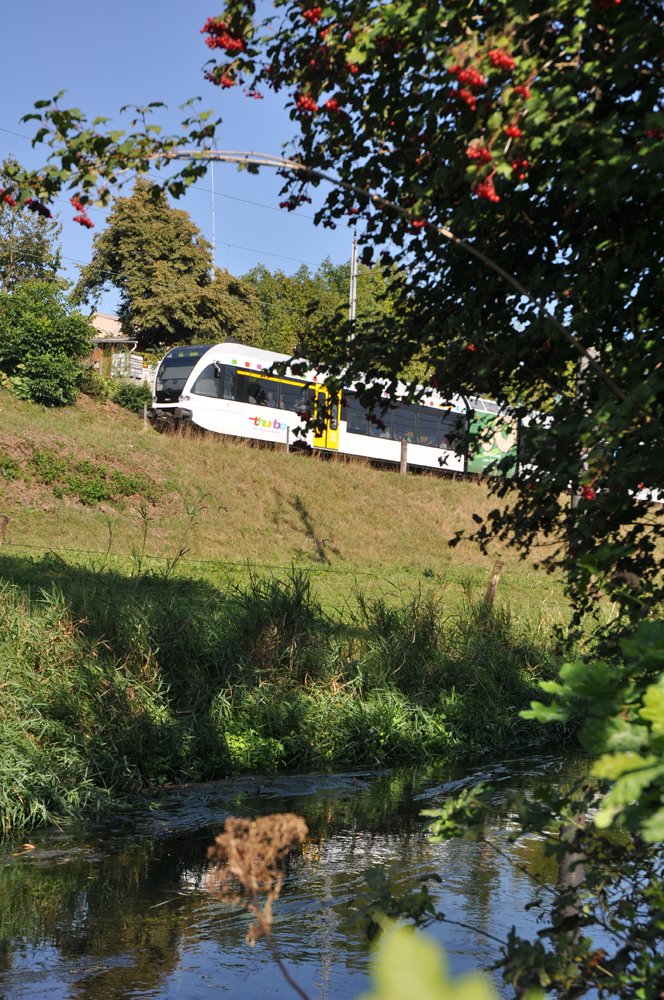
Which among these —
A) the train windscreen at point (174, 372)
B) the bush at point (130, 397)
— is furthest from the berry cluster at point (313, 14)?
the bush at point (130, 397)

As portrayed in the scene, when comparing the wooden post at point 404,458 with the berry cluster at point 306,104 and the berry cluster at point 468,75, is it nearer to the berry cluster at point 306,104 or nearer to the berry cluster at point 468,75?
the berry cluster at point 306,104

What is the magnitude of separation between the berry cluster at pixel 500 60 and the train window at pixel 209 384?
32703 mm

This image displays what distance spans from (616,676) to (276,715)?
8725 millimetres

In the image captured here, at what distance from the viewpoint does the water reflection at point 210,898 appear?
5.54 m

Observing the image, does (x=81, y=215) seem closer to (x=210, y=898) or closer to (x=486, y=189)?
(x=486, y=189)

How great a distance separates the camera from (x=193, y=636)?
1083cm

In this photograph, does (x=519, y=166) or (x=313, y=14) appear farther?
(x=313, y=14)

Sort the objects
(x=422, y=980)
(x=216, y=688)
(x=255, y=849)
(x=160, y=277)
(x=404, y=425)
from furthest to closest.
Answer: (x=160, y=277) < (x=404, y=425) < (x=216, y=688) < (x=255, y=849) < (x=422, y=980)

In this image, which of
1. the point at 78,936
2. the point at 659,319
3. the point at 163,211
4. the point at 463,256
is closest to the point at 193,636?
the point at 78,936

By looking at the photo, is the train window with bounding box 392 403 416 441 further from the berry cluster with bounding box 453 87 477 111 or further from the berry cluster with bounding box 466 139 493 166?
the berry cluster with bounding box 466 139 493 166

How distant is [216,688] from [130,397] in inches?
1214

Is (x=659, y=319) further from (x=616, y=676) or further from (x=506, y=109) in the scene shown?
(x=616, y=676)

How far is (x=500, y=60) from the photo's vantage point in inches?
147

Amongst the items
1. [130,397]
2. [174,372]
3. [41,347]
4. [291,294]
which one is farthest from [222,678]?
[291,294]
